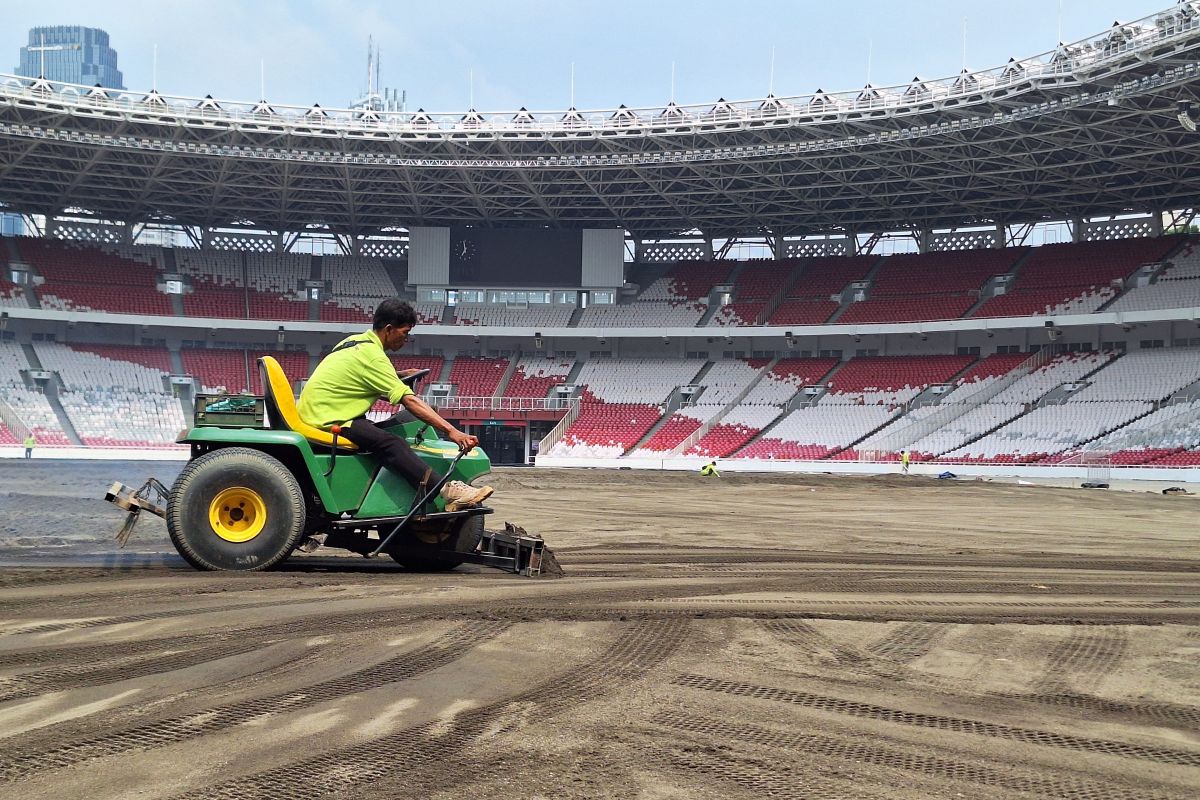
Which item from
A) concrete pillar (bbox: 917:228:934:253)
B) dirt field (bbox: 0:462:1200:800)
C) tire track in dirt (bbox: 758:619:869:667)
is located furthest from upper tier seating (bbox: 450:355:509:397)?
tire track in dirt (bbox: 758:619:869:667)

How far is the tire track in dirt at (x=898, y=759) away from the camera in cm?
331

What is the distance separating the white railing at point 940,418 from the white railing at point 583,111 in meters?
14.1

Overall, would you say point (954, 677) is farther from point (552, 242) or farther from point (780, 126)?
point (552, 242)

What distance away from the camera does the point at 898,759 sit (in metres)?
3.58

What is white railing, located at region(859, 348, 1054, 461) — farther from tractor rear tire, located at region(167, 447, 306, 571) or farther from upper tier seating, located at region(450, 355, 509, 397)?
Result: tractor rear tire, located at region(167, 447, 306, 571)

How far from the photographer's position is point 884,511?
20.9 m

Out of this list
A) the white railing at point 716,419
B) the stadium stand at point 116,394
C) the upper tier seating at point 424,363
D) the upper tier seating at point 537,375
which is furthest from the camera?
the upper tier seating at point 537,375

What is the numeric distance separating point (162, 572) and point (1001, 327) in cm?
4646

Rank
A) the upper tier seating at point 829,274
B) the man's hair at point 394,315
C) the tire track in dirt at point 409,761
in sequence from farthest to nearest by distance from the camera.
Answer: the upper tier seating at point 829,274
the man's hair at point 394,315
the tire track in dirt at point 409,761

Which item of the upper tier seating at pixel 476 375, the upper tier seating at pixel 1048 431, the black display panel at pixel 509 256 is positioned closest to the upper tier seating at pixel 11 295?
the black display panel at pixel 509 256

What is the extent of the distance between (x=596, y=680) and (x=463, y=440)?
3.63 meters

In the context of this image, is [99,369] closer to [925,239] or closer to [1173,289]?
[925,239]

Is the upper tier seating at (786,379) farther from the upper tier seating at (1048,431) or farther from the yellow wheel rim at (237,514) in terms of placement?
the yellow wheel rim at (237,514)

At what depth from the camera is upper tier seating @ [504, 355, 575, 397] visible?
55.4 meters
